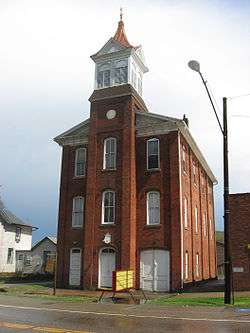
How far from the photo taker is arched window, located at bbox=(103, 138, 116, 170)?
2953 cm

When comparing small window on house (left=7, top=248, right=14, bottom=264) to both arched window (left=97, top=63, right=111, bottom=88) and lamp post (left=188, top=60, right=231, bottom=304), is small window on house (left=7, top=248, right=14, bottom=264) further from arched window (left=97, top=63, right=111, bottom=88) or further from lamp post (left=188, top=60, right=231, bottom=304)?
lamp post (left=188, top=60, right=231, bottom=304)

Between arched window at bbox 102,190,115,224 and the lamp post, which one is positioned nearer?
the lamp post

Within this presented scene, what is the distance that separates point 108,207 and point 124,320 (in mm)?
15942

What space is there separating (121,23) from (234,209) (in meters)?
18.8

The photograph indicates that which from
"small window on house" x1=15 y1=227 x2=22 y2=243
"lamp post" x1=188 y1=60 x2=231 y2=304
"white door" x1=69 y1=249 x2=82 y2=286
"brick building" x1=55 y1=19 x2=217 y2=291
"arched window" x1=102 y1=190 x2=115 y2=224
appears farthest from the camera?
"small window on house" x1=15 y1=227 x2=22 y2=243

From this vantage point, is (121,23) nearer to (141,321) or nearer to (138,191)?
(138,191)

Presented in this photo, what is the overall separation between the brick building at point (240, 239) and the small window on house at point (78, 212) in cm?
1080

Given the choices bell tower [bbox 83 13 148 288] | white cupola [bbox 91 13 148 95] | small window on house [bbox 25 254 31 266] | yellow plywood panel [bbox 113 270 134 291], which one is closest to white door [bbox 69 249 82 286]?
bell tower [bbox 83 13 148 288]

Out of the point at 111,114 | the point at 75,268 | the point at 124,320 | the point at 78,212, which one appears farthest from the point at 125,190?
the point at 124,320

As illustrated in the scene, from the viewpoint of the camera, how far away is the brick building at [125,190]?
27.1 meters

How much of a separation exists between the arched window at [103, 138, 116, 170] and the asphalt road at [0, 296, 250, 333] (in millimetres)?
14006

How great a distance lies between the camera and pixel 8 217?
51062 mm

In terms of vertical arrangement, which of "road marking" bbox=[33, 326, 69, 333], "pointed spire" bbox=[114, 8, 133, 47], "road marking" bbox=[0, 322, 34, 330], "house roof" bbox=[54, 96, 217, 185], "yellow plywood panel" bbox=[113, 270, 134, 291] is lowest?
"road marking" bbox=[0, 322, 34, 330]

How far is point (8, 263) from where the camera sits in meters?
49.9
